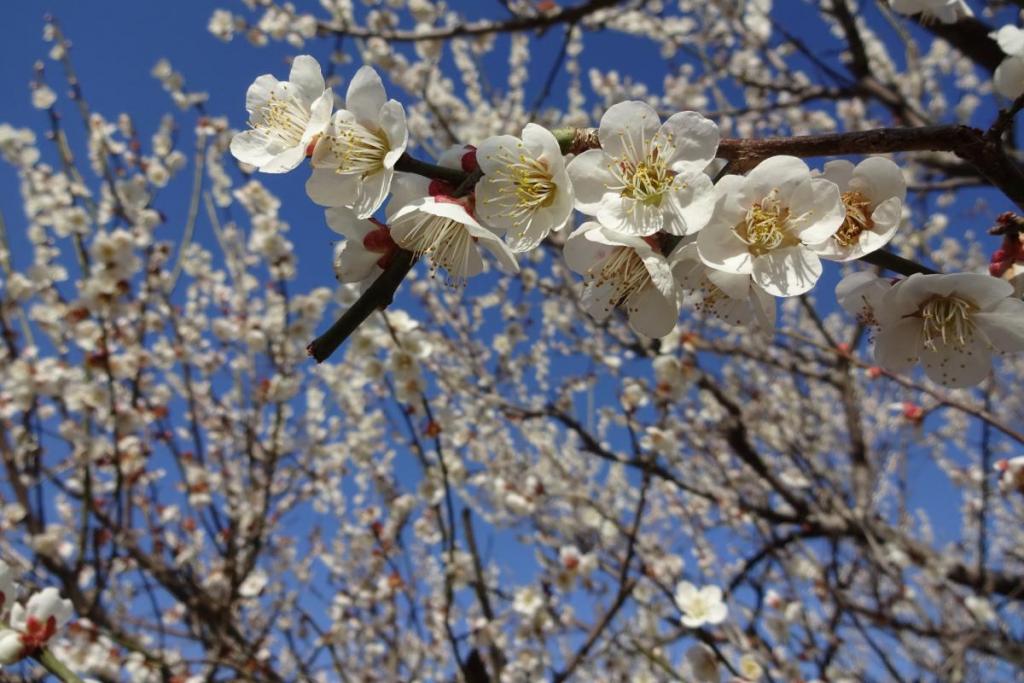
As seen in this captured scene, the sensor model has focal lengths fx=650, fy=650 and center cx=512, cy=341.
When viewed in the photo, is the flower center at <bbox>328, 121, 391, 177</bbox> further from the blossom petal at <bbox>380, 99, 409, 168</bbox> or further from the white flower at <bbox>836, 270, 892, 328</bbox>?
the white flower at <bbox>836, 270, 892, 328</bbox>

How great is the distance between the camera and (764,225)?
3.01 ft

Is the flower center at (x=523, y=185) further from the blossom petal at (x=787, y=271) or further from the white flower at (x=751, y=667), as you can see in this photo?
the white flower at (x=751, y=667)

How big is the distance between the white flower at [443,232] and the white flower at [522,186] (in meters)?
0.04

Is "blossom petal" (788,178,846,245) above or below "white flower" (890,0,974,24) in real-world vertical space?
below

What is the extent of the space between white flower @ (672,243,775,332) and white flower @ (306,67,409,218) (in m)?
0.44

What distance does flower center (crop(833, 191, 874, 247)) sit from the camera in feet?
3.20

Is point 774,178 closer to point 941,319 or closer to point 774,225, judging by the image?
point 774,225

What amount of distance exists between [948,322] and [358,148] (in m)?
0.98

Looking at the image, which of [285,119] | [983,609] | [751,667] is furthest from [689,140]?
[983,609]

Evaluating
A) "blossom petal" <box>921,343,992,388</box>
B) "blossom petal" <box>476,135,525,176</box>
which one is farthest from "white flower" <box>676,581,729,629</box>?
"blossom petal" <box>476,135,525,176</box>

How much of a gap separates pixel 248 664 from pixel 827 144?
10.8ft

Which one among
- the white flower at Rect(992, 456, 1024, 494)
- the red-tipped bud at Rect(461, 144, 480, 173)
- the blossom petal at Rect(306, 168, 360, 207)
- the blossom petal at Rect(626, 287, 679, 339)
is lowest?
the blossom petal at Rect(306, 168, 360, 207)

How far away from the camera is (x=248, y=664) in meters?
3.06

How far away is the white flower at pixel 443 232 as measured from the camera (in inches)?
34.1
